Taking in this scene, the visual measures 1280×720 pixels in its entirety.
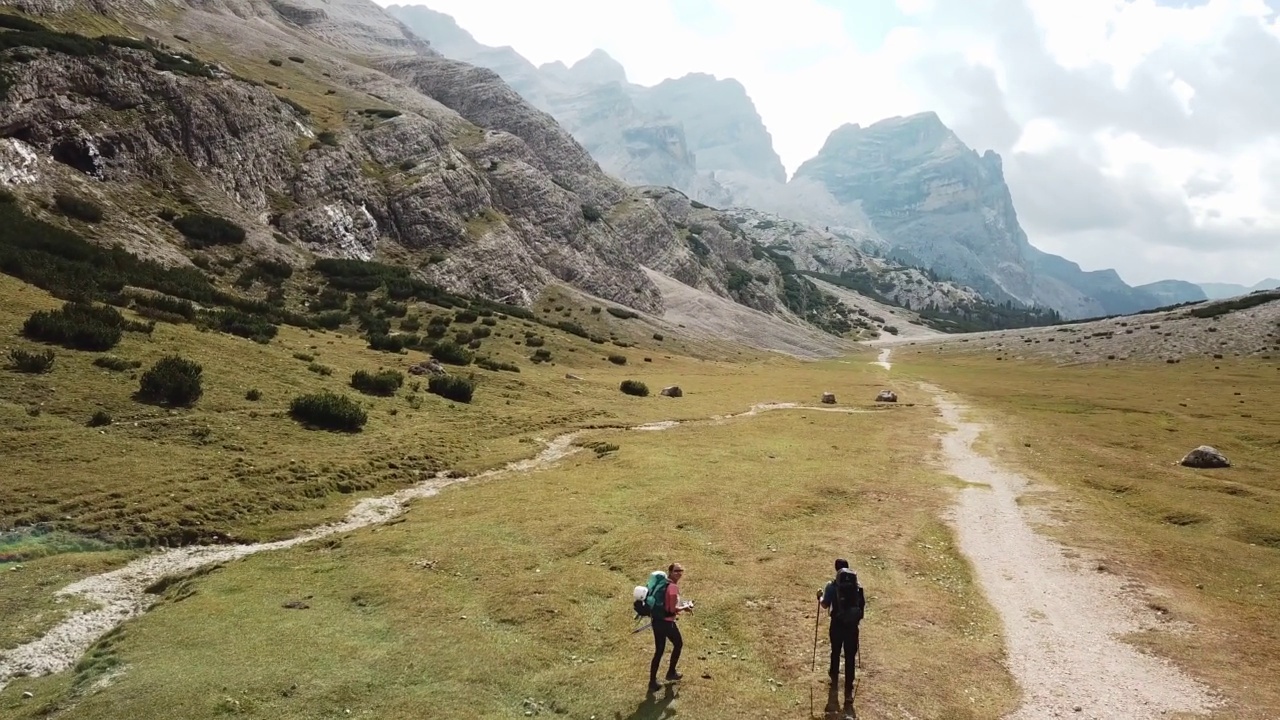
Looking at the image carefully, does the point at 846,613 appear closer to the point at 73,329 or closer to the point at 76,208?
the point at 73,329

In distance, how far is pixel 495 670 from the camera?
1772cm

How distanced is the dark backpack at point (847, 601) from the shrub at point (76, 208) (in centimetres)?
9918

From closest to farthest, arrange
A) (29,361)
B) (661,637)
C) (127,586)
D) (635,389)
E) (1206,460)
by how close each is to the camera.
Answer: (661,637)
(127,586)
(29,361)
(1206,460)
(635,389)

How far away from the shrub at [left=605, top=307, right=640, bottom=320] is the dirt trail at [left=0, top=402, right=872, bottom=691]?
119983 millimetres

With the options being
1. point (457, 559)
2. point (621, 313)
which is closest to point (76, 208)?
point (457, 559)

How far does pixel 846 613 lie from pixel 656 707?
17.9 ft

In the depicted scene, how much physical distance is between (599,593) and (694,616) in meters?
3.62

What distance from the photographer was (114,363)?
38.8 meters

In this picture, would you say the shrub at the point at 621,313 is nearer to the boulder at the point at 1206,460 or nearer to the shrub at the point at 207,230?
the shrub at the point at 207,230

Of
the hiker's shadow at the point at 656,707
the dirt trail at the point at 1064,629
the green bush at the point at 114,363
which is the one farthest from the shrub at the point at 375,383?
the dirt trail at the point at 1064,629

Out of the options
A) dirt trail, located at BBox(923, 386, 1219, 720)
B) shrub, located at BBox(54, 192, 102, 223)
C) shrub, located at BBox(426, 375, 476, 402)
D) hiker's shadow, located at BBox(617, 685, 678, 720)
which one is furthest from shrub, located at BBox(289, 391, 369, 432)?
shrub, located at BBox(54, 192, 102, 223)

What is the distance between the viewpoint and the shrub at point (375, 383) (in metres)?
51.2

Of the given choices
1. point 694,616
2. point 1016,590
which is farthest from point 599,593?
point 1016,590

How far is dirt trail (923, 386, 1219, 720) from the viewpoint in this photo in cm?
1650
